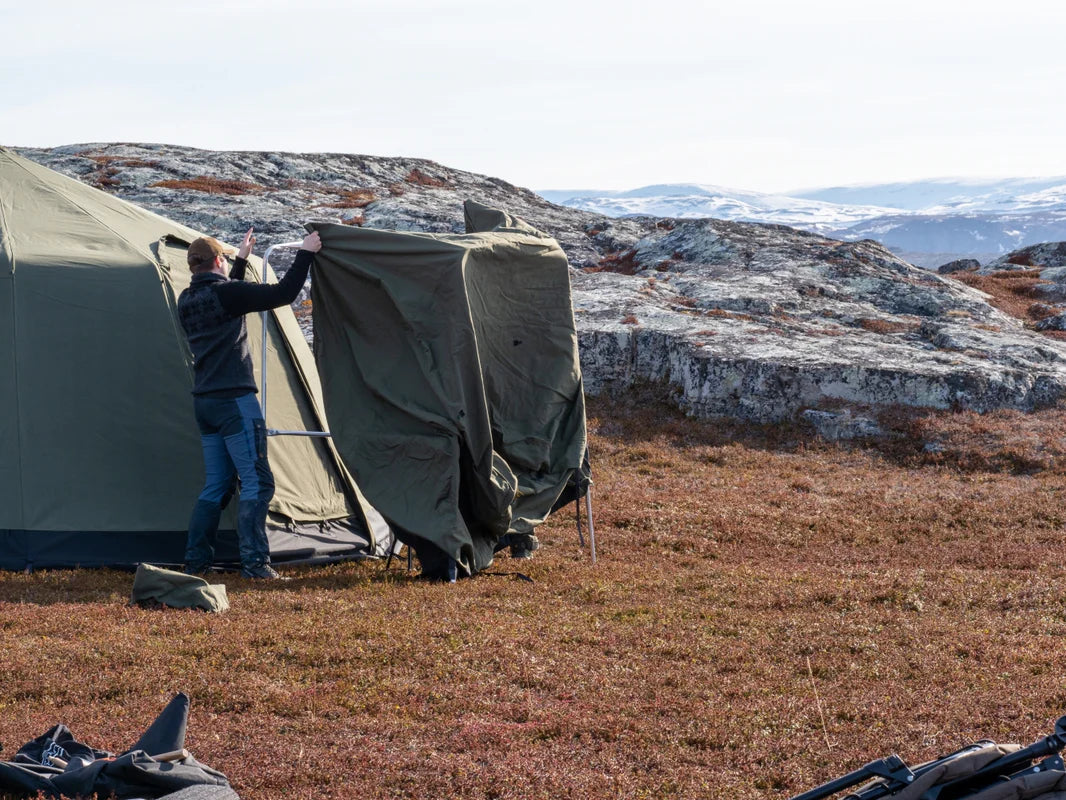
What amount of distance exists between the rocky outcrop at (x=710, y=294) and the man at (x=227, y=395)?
13578 mm

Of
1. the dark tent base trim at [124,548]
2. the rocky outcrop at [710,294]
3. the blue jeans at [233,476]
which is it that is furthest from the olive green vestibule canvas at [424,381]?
the rocky outcrop at [710,294]

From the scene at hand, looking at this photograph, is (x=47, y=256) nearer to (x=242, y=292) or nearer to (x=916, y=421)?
(x=242, y=292)

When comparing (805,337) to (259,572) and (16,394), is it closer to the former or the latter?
(259,572)

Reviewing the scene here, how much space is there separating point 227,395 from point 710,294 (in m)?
21.7

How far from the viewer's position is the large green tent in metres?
10.3

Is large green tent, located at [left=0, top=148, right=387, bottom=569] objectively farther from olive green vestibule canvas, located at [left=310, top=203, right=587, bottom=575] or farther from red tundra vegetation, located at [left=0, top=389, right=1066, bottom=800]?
olive green vestibule canvas, located at [left=310, top=203, right=587, bottom=575]

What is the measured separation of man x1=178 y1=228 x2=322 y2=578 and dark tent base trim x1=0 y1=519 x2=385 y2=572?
0.56m

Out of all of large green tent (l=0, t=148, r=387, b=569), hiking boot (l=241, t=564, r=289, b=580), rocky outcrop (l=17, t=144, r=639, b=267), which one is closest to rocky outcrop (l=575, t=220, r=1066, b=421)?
rocky outcrop (l=17, t=144, r=639, b=267)

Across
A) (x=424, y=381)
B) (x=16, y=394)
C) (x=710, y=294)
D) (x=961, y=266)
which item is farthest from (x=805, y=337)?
(x=961, y=266)

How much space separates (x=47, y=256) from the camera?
35.1 feet

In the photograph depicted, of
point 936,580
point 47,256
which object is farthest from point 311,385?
point 936,580

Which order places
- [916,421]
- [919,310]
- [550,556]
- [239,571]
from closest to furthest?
[239,571]
[550,556]
[916,421]
[919,310]

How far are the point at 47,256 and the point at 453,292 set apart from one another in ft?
14.7

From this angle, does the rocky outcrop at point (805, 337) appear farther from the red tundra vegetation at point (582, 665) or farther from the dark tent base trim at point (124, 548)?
the dark tent base trim at point (124, 548)
